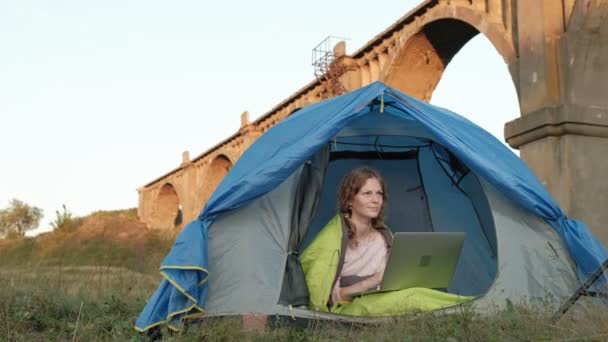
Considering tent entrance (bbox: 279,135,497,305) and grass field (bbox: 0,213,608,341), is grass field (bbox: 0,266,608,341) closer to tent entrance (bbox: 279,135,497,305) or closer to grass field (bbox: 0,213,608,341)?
grass field (bbox: 0,213,608,341)

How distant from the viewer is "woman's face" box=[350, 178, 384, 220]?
15.0 feet

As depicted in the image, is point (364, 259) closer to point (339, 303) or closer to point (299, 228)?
point (339, 303)

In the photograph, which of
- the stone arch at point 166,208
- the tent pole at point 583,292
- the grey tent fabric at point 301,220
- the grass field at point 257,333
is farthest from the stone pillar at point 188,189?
the tent pole at point 583,292

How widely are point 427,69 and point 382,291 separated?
9.71m

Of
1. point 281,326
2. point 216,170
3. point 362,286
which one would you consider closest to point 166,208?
point 216,170

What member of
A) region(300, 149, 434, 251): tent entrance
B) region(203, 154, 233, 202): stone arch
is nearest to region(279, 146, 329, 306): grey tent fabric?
region(300, 149, 434, 251): tent entrance

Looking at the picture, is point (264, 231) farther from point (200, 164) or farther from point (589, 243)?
point (200, 164)

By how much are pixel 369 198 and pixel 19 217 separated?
142ft

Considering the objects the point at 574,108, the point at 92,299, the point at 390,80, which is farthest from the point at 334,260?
the point at 390,80

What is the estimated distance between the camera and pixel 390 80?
13.1 meters

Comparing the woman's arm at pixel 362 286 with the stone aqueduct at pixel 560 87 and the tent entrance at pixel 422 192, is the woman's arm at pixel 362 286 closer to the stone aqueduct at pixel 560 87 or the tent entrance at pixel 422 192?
the tent entrance at pixel 422 192

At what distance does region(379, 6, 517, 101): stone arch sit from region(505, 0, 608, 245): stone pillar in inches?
38.5

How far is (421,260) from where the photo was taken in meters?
4.18

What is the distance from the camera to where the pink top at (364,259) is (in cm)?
462
